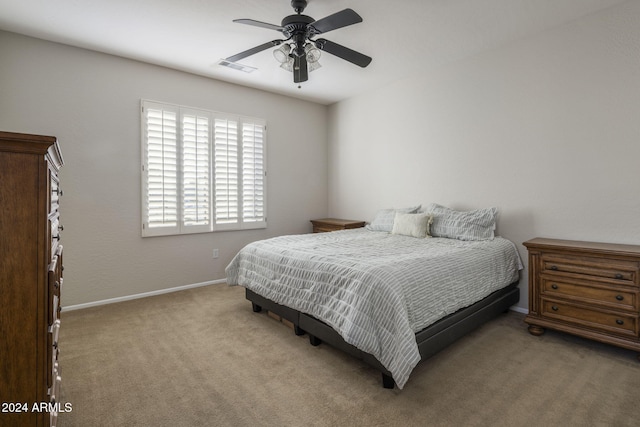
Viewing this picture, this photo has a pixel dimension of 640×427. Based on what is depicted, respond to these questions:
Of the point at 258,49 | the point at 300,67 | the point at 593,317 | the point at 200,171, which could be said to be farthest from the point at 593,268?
the point at 200,171

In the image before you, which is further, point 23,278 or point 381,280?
point 381,280

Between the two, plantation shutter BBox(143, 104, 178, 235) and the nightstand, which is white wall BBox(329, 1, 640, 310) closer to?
the nightstand

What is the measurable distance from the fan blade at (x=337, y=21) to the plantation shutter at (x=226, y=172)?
2.33 metres

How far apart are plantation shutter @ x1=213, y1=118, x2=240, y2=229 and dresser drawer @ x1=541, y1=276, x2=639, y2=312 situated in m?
3.66

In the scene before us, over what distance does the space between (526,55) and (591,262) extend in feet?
6.96

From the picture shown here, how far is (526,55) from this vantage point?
328cm

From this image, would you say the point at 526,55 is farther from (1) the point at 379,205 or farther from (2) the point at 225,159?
(2) the point at 225,159

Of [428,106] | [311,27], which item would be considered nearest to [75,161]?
[311,27]

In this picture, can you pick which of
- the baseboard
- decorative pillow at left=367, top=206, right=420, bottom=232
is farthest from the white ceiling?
the baseboard

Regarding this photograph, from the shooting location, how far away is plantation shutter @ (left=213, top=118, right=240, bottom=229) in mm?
4352

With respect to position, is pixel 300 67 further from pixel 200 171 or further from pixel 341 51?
pixel 200 171

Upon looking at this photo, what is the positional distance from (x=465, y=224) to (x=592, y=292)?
1.20 meters

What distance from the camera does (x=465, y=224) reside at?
11.3ft

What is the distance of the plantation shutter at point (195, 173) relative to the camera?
161 inches
